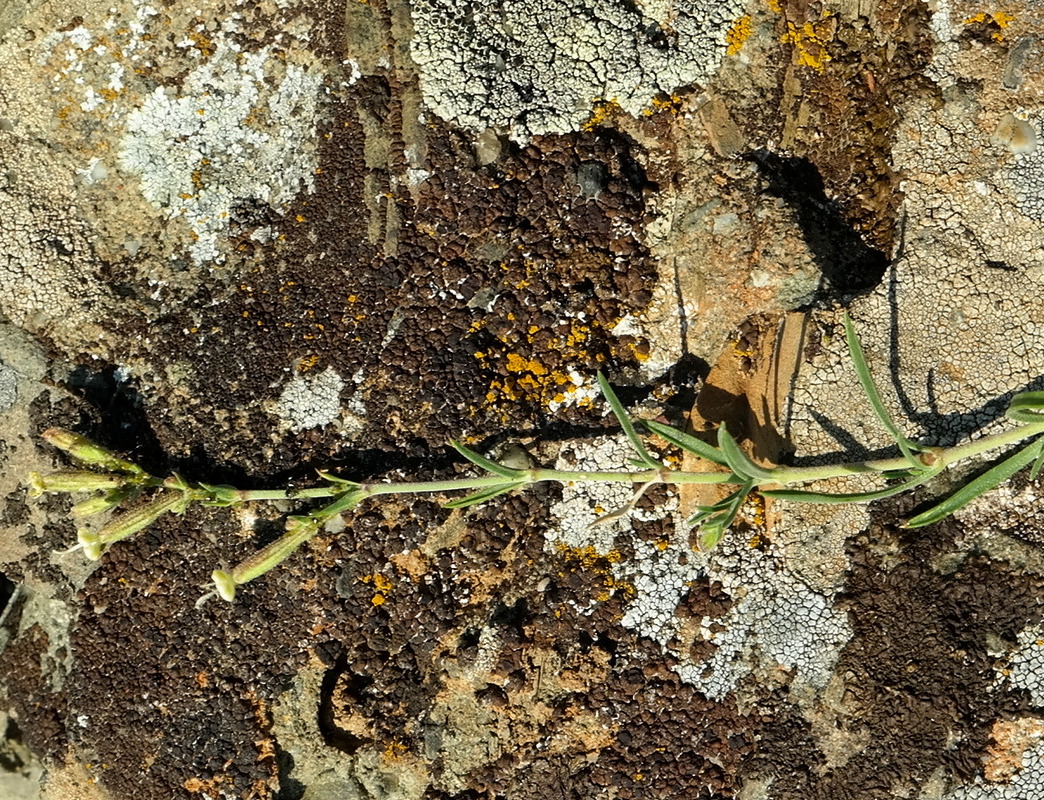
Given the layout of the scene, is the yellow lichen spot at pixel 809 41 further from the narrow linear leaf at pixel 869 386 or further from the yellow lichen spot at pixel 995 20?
the narrow linear leaf at pixel 869 386

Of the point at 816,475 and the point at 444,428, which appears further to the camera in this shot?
the point at 444,428

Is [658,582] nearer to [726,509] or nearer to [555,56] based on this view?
[726,509]

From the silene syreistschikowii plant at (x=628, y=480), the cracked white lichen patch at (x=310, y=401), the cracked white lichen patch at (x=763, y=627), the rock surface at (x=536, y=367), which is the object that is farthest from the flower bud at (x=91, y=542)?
the cracked white lichen patch at (x=763, y=627)

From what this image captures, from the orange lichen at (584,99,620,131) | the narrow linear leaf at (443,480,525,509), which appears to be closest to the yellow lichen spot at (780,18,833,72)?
the orange lichen at (584,99,620,131)

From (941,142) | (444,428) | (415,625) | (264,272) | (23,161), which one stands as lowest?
(415,625)

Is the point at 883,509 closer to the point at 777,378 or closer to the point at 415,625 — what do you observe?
the point at 777,378

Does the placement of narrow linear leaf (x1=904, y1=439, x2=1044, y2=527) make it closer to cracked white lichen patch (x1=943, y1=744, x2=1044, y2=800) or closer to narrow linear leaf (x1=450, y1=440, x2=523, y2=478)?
cracked white lichen patch (x1=943, y1=744, x2=1044, y2=800)

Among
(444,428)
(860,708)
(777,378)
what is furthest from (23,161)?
(860,708)

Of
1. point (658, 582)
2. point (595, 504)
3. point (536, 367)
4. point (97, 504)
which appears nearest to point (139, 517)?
point (97, 504)

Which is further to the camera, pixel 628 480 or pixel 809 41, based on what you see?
pixel 809 41
